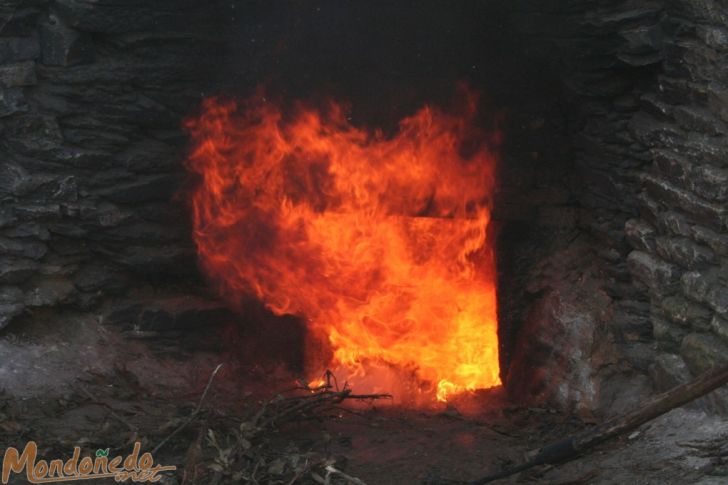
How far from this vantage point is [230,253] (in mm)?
7230

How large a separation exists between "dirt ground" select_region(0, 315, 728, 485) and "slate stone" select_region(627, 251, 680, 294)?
811 millimetres

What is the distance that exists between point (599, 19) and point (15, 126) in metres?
3.77

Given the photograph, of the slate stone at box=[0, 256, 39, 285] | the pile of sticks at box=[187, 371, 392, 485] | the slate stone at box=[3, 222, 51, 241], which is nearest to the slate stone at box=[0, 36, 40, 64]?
the slate stone at box=[3, 222, 51, 241]

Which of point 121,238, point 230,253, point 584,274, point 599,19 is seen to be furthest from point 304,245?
point 599,19

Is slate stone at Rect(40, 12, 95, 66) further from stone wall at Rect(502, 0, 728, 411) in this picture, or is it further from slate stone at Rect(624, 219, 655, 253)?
slate stone at Rect(624, 219, 655, 253)

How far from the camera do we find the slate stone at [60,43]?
6344 mm

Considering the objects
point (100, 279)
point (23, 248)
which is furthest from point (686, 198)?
point (23, 248)

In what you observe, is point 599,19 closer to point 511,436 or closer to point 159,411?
point 511,436

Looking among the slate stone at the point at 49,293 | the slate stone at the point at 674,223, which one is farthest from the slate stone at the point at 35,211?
the slate stone at the point at 674,223

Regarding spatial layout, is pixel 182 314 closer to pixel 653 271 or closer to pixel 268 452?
pixel 268 452

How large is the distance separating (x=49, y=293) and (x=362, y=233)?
2241mm

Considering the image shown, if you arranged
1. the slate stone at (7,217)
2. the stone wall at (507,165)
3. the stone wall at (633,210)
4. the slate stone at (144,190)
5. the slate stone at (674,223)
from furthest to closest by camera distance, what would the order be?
the slate stone at (144,190) → the slate stone at (7,217) → the stone wall at (507,165) → the slate stone at (674,223) → the stone wall at (633,210)

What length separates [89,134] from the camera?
21.6 feet

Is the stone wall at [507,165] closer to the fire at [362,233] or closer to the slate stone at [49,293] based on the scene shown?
the slate stone at [49,293]
